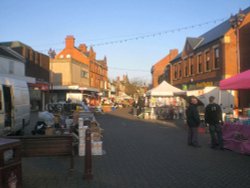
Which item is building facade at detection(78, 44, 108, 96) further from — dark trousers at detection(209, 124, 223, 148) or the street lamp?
dark trousers at detection(209, 124, 223, 148)

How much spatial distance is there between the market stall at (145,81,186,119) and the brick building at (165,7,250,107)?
14.2 ft

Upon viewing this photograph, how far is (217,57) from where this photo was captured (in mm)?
28078

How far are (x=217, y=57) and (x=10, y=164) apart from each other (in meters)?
25.4

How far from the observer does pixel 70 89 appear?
50219 millimetres

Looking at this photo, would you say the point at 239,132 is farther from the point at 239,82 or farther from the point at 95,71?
the point at 95,71

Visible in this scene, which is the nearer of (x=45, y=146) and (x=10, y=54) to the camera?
(x=45, y=146)

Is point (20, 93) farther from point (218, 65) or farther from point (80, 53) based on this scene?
point (80, 53)

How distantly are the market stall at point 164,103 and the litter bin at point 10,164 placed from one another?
1887cm

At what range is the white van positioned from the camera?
1050 centimetres

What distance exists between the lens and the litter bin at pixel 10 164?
4.98 meters

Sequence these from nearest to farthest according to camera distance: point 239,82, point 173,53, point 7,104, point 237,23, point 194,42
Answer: point 7,104, point 239,82, point 237,23, point 194,42, point 173,53

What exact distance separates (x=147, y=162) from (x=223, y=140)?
148 inches

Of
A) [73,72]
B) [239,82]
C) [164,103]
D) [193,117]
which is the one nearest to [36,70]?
[73,72]

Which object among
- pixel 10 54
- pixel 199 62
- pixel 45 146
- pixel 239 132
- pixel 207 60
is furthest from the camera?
pixel 10 54
